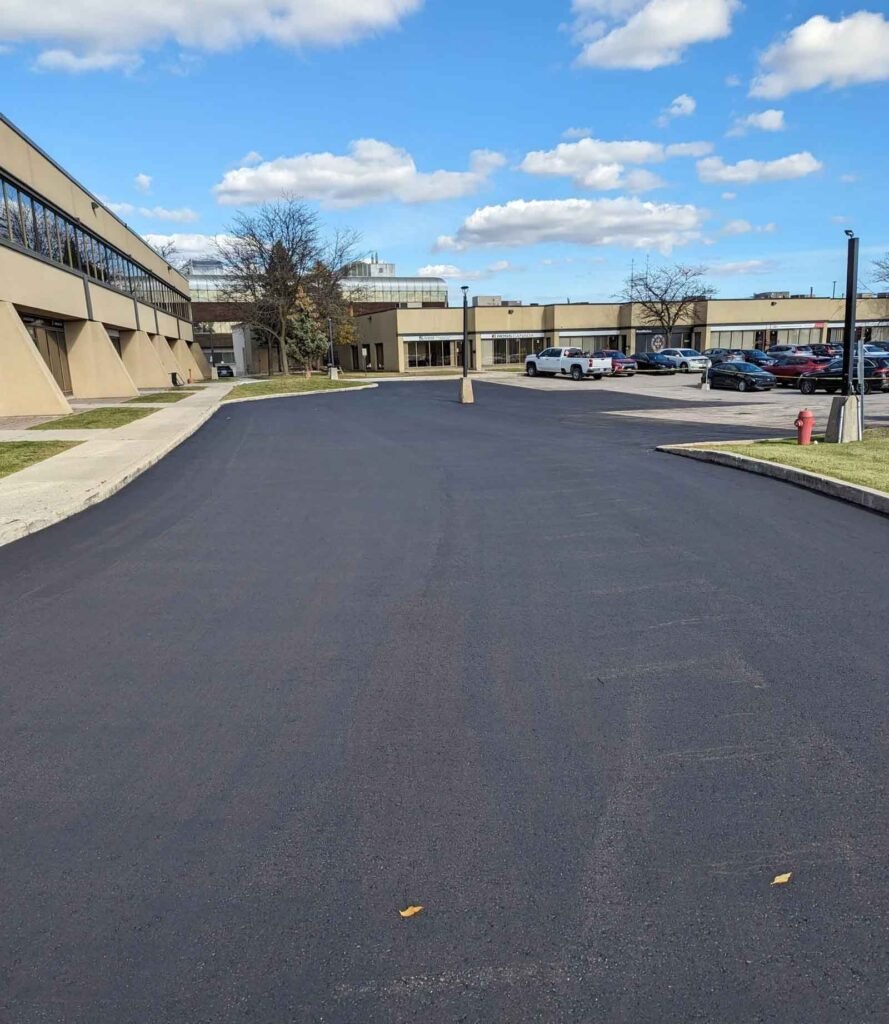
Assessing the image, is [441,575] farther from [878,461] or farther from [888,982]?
[878,461]

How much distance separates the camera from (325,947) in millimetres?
2516

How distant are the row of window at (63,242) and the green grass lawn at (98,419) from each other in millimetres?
5302

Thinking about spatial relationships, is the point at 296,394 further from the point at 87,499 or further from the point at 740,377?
the point at 87,499

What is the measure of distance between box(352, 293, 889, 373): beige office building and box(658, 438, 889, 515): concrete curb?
51.9m

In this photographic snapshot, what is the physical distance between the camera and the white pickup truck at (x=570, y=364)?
151ft

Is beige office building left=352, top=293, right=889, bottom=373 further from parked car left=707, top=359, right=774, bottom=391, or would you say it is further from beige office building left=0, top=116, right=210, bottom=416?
parked car left=707, top=359, right=774, bottom=391

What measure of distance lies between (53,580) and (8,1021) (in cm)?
494

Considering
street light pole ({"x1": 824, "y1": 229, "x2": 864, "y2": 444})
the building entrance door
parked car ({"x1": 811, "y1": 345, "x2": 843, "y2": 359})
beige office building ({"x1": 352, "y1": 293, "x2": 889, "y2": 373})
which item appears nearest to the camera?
street light pole ({"x1": 824, "y1": 229, "x2": 864, "y2": 444})

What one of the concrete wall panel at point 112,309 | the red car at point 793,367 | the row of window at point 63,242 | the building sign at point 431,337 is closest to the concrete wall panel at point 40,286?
the row of window at point 63,242

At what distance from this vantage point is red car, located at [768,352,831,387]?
119 ft

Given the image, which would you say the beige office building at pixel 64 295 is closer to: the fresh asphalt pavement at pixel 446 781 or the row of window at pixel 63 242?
the row of window at pixel 63 242

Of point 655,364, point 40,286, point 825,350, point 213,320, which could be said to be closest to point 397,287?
point 213,320

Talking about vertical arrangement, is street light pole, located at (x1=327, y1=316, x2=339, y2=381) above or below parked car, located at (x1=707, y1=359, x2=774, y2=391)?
above

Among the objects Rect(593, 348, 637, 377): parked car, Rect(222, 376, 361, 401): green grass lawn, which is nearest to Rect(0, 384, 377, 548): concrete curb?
Rect(222, 376, 361, 401): green grass lawn
